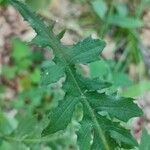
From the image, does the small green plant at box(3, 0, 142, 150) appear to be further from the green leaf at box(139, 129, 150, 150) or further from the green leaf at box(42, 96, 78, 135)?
the green leaf at box(139, 129, 150, 150)

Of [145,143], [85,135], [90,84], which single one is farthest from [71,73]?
[145,143]

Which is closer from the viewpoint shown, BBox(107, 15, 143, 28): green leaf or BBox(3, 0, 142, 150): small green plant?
BBox(3, 0, 142, 150): small green plant

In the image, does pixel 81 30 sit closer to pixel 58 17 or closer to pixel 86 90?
pixel 58 17

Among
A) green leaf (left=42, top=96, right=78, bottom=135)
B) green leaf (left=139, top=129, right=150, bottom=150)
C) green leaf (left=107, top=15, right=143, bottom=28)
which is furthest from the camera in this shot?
green leaf (left=107, top=15, right=143, bottom=28)

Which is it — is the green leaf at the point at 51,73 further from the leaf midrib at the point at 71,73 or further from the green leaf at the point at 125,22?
the green leaf at the point at 125,22

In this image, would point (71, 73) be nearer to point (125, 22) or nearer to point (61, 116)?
point (61, 116)

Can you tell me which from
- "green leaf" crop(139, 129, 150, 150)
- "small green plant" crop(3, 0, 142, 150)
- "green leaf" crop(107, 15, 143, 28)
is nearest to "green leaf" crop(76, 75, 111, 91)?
"small green plant" crop(3, 0, 142, 150)
